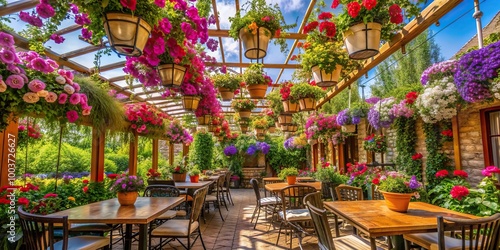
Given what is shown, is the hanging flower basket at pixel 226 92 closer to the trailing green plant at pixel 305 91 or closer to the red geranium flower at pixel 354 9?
the trailing green plant at pixel 305 91

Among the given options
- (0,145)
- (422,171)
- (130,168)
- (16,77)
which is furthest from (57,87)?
(422,171)

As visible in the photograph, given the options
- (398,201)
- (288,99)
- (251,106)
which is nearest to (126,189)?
(398,201)

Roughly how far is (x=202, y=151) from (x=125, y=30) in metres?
9.79

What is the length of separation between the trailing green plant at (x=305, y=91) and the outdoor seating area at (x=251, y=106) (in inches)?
1.5

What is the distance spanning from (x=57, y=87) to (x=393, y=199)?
2963 mm

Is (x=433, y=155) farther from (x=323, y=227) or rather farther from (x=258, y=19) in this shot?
(x=258, y=19)

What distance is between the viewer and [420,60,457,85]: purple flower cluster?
122 inches

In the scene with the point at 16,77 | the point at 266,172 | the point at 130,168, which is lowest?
the point at 266,172

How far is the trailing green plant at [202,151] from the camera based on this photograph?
1110cm

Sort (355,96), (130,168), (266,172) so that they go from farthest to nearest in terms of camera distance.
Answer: (266,172) < (355,96) < (130,168)

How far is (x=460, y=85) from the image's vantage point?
2805 millimetres

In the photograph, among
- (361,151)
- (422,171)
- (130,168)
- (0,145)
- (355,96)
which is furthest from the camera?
(355,96)

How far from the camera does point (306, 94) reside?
457 centimetres

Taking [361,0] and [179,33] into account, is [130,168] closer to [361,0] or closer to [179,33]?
[179,33]
